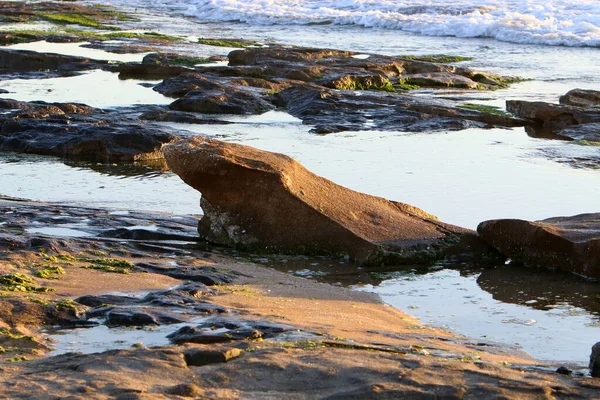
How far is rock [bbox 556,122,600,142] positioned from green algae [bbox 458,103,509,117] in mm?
1123

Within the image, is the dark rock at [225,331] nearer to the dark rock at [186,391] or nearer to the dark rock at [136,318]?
the dark rock at [136,318]

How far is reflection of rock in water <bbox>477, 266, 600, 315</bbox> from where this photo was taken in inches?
243

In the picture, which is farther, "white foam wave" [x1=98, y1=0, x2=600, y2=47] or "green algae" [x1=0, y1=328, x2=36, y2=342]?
"white foam wave" [x1=98, y1=0, x2=600, y2=47]

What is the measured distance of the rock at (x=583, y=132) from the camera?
12461 mm

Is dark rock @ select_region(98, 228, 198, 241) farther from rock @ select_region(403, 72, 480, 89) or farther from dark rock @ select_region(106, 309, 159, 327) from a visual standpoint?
rock @ select_region(403, 72, 480, 89)

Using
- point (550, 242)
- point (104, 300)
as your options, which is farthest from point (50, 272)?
point (550, 242)

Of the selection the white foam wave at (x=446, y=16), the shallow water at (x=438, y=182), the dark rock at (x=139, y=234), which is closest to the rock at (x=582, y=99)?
the shallow water at (x=438, y=182)

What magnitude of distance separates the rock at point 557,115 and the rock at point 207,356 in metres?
10.1

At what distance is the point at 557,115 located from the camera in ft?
44.4

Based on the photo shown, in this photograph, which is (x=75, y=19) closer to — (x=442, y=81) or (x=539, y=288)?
(x=442, y=81)

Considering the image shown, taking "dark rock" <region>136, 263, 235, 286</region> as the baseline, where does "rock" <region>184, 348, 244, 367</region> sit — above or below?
above

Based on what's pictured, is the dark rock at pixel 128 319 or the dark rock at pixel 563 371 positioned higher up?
the dark rock at pixel 563 371

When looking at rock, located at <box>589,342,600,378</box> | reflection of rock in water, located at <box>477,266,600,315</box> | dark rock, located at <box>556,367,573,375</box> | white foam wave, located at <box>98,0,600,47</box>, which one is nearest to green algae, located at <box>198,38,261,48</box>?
white foam wave, located at <box>98,0,600,47</box>

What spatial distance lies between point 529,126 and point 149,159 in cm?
562
